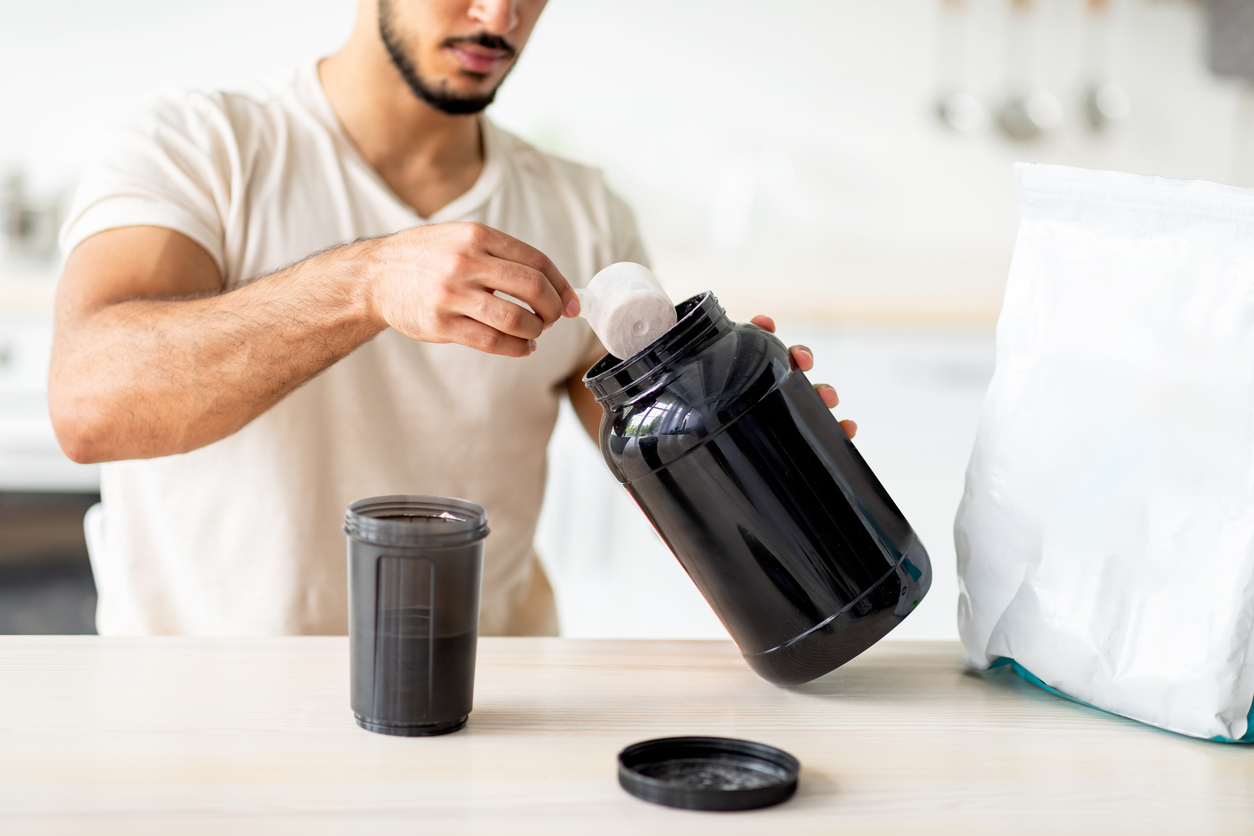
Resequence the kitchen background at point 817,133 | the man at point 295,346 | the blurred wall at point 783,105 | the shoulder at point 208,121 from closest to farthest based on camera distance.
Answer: the man at point 295,346
the shoulder at point 208,121
the kitchen background at point 817,133
the blurred wall at point 783,105

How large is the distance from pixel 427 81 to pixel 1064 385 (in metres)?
0.75

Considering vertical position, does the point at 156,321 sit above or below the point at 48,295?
above

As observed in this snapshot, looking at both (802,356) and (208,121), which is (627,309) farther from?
(208,121)

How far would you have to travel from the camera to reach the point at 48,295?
198cm

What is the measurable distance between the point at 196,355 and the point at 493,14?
48cm

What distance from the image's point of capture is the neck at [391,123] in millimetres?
1192

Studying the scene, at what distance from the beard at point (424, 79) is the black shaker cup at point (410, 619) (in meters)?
0.67

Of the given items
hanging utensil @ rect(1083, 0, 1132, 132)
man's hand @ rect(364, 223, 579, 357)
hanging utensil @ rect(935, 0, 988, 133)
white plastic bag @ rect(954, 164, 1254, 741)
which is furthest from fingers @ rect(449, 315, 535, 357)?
hanging utensil @ rect(1083, 0, 1132, 132)

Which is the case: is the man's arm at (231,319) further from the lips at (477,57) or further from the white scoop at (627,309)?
the lips at (477,57)

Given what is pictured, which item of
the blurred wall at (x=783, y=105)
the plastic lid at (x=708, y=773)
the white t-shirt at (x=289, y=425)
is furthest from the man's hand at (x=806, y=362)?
the blurred wall at (x=783, y=105)

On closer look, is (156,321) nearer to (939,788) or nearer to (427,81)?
(427,81)

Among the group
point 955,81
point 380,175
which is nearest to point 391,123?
point 380,175

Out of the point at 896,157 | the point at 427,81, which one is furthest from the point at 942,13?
the point at 427,81

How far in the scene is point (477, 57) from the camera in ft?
3.79
